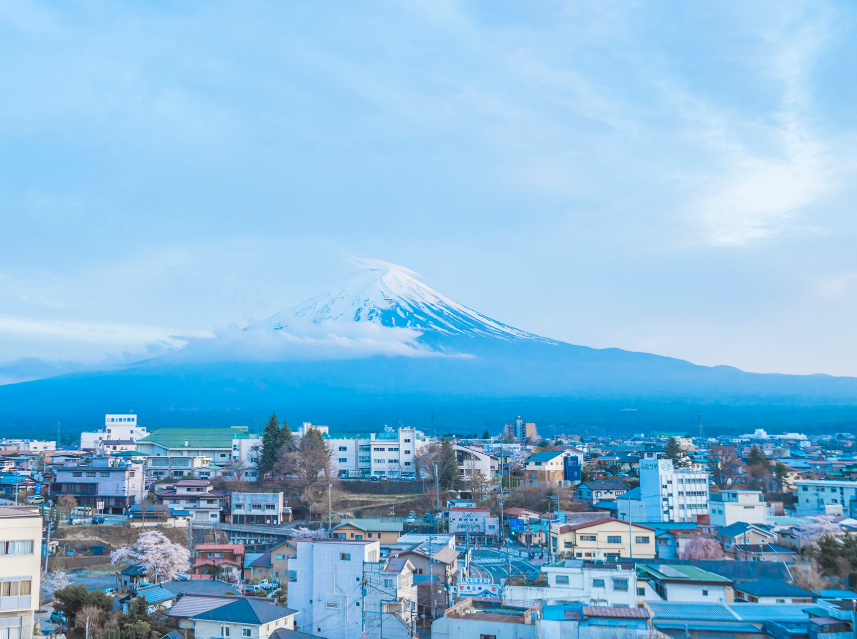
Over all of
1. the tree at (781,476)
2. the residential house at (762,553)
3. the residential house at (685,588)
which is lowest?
the residential house at (762,553)

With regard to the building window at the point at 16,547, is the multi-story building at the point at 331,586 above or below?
below

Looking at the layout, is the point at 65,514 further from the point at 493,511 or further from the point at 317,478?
the point at 493,511

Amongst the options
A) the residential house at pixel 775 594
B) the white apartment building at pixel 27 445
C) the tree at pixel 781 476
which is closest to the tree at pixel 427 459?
the tree at pixel 781 476

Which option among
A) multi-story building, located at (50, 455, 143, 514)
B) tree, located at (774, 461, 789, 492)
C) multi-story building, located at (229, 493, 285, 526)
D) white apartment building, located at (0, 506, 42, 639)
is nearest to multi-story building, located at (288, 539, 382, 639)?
white apartment building, located at (0, 506, 42, 639)

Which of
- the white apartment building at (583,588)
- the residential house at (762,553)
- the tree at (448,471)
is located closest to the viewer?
the white apartment building at (583,588)

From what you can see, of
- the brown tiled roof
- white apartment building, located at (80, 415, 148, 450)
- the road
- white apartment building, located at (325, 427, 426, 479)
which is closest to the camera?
the brown tiled roof

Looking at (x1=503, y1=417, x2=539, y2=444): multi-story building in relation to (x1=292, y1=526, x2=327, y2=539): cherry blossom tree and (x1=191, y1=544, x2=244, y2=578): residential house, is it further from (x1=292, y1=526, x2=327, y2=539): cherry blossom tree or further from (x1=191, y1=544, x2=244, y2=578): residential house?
(x1=191, y1=544, x2=244, y2=578): residential house

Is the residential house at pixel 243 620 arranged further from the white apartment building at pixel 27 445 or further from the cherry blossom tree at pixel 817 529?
the white apartment building at pixel 27 445
